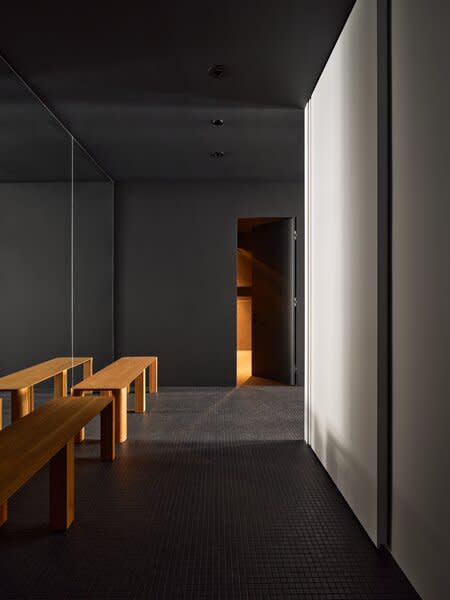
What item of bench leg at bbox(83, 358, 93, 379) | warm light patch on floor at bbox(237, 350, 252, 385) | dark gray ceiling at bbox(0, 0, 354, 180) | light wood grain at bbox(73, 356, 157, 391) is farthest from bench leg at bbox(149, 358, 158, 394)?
dark gray ceiling at bbox(0, 0, 354, 180)

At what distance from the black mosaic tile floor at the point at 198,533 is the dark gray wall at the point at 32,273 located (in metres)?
0.84

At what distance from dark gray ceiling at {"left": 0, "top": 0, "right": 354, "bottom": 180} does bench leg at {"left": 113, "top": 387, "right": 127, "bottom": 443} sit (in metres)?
2.20

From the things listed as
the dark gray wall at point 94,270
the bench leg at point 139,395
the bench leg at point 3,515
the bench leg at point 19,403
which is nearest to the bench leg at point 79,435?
the bench leg at point 19,403

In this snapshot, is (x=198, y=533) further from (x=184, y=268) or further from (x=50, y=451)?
(x=184, y=268)

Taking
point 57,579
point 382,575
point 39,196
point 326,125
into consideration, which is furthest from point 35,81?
point 382,575

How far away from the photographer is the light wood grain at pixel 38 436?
78.3 inches

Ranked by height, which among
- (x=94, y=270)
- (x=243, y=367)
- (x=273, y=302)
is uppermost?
(x=94, y=270)

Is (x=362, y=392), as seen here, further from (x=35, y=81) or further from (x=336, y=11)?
(x=35, y=81)

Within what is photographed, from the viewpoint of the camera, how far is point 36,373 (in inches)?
142

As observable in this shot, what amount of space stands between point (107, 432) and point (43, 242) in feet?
4.59

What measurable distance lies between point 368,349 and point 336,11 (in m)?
1.78

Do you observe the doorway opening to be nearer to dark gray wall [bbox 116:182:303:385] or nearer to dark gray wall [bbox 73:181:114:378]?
dark gray wall [bbox 116:182:303:385]

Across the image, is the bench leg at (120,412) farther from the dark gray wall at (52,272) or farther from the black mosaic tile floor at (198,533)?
the dark gray wall at (52,272)

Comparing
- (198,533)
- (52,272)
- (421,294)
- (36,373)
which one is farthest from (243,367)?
(421,294)
